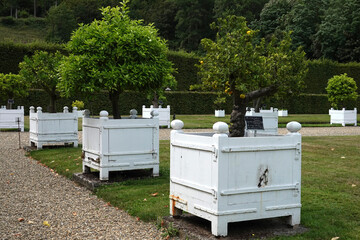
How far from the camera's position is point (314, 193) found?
6883 mm

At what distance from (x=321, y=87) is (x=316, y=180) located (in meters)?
39.3

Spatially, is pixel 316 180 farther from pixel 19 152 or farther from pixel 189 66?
pixel 189 66

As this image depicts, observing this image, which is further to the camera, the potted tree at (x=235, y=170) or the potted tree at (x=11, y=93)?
the potted tree at (x=11, y=93)

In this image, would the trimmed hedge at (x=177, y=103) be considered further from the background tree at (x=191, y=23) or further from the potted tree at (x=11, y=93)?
the background tree at (x=191, y=23)

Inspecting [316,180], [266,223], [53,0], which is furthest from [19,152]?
[53,0]

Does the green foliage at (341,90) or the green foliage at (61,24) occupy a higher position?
the green foliage at (61,24)

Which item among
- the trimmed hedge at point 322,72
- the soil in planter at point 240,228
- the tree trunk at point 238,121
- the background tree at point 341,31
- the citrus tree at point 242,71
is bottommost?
the soil in planter at point 240,228

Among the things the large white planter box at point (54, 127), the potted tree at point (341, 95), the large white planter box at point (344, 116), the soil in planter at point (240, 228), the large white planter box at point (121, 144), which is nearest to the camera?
the soil in planter at point (240, 228)

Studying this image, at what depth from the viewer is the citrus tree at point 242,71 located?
19.8 ft

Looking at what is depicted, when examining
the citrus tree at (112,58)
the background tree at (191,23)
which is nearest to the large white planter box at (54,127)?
the citrus tree at (112,58)

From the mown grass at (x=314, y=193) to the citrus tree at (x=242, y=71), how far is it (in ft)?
4.96

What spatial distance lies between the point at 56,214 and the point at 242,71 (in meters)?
3.30

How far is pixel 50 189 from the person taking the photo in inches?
313

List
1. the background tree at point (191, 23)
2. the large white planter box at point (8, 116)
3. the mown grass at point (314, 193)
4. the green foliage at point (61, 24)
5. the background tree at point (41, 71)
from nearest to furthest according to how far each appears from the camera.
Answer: the mown grass at point (314, 193)
the background tree at point (41, 71)
the large white planter box at point (8, 116)
the green foliage at point (61, 24)
the background tree at point (191, 23)
